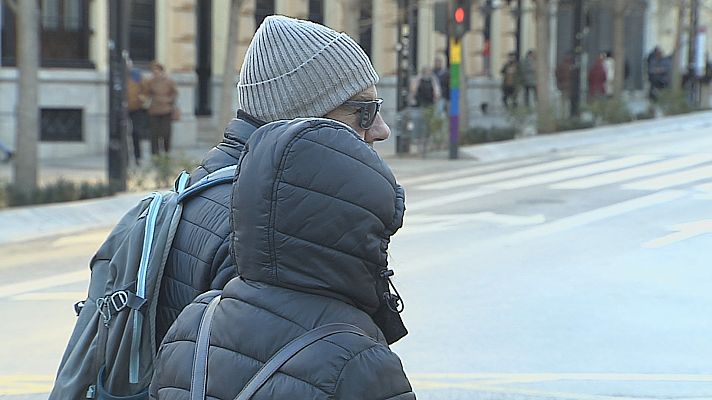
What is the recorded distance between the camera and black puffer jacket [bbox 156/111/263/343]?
2633 mm

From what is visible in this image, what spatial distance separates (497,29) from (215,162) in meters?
34.7

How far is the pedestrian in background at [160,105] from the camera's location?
65.9ft

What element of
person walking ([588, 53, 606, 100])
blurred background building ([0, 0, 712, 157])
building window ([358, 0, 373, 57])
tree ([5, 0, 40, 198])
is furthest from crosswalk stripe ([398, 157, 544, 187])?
person walking ([588, 53, 606, 100])

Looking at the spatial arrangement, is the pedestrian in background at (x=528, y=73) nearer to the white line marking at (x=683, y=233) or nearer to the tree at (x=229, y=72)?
the tree at (x=229, y=72)

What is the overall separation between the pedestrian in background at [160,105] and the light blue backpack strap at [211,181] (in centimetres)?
1754

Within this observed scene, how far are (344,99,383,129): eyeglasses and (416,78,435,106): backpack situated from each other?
23583 millimetres

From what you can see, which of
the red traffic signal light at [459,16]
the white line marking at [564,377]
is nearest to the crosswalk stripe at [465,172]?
the red traffic signal light at [459,16]

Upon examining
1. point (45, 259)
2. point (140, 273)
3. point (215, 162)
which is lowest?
point (45, 259)

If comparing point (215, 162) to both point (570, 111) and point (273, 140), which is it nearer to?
point (273, 140)

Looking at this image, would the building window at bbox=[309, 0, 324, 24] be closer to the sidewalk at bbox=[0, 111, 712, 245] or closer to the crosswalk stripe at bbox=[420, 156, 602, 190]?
the sidewalk at bbox=[0, 111, 712, 245]

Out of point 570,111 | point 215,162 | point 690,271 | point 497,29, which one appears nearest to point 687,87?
point 497,29

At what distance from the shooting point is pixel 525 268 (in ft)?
32.8

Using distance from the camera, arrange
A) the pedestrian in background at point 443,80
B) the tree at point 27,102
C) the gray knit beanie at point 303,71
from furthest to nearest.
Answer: the pedestrian in background at point 443,80, the tree at point 27,102, the gray knit beanie at point 303,71

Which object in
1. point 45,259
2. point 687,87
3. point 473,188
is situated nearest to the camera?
point 45,259
